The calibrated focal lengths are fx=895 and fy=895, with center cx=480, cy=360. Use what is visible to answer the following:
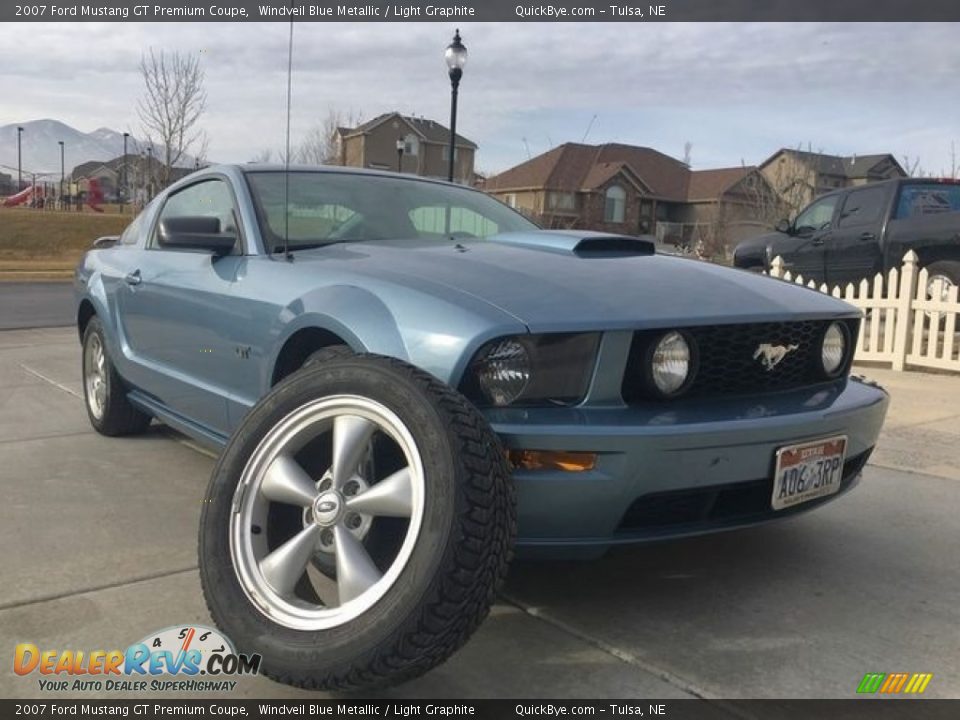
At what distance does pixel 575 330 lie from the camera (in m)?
2.52

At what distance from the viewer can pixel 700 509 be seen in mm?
2650

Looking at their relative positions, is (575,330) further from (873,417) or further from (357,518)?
(873,417)

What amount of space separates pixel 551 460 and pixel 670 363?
509mm

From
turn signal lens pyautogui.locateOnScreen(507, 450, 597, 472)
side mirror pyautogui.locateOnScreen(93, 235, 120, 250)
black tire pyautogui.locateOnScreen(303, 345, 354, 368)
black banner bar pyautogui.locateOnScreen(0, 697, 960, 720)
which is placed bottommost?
black banner bar pyautogui.locateOnScreen(0, 697, 960, 720)

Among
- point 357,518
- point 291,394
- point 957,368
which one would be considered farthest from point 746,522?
point 957,368

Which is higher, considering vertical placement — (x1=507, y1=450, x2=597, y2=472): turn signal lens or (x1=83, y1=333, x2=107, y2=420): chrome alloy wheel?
(x1=507, y1=450, x2=597, y2=472): turn signal lens

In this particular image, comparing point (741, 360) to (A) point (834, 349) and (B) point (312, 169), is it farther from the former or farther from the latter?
(B) point (312, 169)

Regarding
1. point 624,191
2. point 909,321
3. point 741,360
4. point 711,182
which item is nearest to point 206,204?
point 741,360

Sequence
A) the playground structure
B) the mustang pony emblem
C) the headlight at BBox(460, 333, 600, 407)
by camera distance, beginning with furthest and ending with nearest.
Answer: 1. the playground structure
2. the mustang pony emblem
3. the headlight at BBox(460, 333, 600, 407)

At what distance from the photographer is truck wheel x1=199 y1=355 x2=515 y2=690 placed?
2.10 metres

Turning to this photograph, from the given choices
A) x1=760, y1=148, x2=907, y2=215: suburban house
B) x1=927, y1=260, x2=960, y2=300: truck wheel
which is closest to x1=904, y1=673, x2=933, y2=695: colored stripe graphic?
x1=927, y1=260, x2=960, y2=300: truck wheel

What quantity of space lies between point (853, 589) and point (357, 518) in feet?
5.95

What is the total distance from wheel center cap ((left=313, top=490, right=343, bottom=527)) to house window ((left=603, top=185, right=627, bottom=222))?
154 ft

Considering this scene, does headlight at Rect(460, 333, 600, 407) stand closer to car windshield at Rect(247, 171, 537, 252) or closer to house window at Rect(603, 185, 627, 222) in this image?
car windshield at Rect(247, 171, 537, 252)
